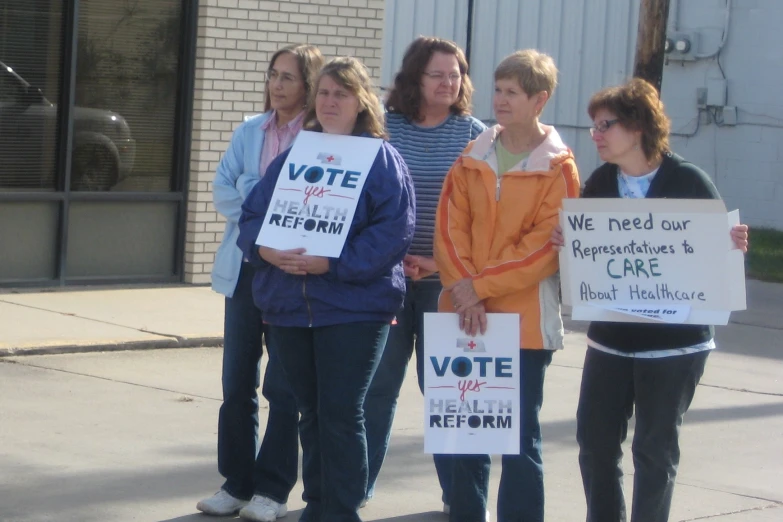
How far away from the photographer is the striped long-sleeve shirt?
16.8 feet

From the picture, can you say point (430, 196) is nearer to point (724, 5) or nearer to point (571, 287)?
point (571, 287)

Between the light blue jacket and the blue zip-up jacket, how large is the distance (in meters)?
0.40

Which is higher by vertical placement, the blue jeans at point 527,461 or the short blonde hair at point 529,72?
the short blonde hair at point 529,72

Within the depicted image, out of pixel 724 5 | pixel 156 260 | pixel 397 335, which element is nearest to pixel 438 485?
pixel 397 335

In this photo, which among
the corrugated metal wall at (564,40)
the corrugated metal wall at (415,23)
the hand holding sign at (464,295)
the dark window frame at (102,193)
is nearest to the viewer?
the hand holding sign at (464,295)

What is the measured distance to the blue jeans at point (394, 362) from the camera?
5133 millimetres

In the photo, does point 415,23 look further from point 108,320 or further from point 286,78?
point 286,78

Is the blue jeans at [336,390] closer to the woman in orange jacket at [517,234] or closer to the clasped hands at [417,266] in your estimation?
the woman in orange jacket at [517,234]

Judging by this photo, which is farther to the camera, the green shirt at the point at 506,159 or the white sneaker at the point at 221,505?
the white sneaker at the point at 221,505

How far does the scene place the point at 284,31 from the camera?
11.2m

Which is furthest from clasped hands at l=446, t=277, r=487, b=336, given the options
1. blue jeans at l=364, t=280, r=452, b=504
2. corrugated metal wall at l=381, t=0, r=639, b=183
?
corrugated metal wall at l=381, t=0, r=639, b=183

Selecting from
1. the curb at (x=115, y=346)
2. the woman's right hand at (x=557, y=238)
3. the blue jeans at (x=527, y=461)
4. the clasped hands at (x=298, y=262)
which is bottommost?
the curb at (x=115, y=346)

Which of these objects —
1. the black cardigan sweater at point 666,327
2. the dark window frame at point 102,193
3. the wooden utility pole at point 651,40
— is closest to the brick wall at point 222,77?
the dark window frame at point 102,193

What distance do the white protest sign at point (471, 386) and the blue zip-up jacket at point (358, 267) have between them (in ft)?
0.83
